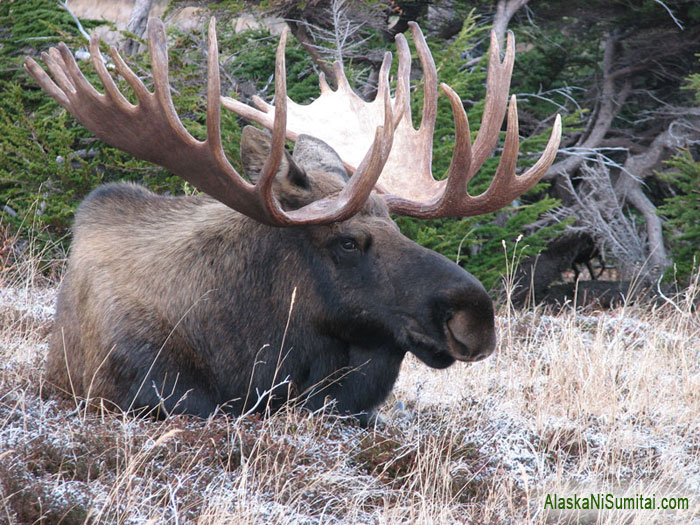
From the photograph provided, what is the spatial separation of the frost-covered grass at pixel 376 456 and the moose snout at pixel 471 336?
46 cm

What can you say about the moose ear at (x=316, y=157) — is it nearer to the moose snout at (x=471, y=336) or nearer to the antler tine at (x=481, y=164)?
the antler tine at (x=481, y=164)

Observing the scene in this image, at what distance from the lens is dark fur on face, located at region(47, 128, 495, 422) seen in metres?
3.55

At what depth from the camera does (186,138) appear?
3.43 m

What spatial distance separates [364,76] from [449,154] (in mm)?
3105

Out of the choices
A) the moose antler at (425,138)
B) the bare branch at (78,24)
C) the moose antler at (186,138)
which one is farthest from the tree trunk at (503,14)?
the moose antler at (186,138)

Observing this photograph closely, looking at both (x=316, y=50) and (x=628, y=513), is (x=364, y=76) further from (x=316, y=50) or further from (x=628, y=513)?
(x=628, y=513)

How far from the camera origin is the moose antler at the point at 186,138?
3316 mm

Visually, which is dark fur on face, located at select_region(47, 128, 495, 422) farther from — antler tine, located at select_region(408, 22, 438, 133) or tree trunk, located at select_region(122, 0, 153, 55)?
tree trunk, located at select_region(122, 0, 153, 55)

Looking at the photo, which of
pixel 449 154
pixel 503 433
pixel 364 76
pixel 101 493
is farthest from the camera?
pixel 364 76

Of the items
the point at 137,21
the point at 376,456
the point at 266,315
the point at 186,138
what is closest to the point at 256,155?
the point at 186,138

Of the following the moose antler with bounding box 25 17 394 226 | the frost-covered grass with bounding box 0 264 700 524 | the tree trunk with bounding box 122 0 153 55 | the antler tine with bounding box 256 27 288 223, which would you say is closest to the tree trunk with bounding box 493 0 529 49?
the tree trunk with bounding box 122 0 153 55

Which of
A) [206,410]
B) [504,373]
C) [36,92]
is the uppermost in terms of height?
[36,92]

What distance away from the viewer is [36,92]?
9.97 metres

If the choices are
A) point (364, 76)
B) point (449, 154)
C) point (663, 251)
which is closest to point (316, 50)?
point (364, 76)
